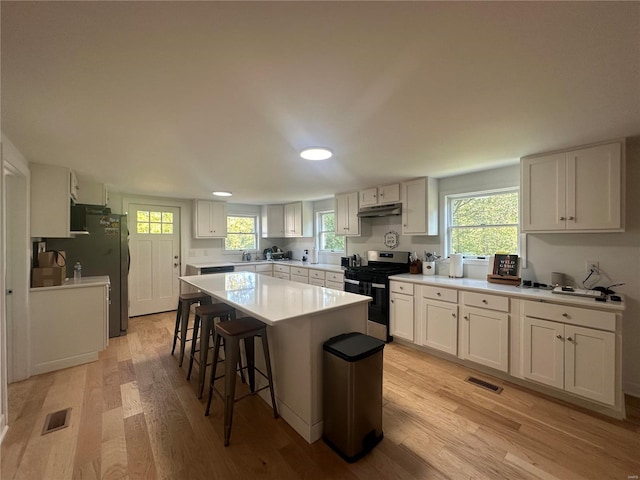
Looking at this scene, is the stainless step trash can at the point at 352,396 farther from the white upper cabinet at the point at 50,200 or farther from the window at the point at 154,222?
the window at the point at 154,222

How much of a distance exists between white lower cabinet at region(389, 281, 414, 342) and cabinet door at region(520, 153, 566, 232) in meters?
1.43

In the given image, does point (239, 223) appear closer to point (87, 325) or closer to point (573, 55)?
point (87, 325)

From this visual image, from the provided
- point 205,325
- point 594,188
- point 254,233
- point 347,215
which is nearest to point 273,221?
point 254,233

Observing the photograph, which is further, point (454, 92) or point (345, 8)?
point (454, 92)

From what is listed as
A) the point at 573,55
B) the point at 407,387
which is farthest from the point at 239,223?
the point at 573,55

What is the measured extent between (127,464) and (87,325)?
2.06 meters

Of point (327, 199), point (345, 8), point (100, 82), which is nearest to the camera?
point (345, 8)

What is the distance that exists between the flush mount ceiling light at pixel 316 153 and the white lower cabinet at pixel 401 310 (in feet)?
6.40

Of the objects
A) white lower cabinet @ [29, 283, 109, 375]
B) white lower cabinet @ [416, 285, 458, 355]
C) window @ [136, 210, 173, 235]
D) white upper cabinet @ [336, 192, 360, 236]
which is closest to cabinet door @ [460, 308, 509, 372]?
white lower cabinet @ [416, 285, 458, 355]

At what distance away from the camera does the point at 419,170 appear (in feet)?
10.4

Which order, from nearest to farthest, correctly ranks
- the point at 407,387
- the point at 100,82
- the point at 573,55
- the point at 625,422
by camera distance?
the point at 573,55, the point at 100,82, the point at 625,422, the point at 407,387

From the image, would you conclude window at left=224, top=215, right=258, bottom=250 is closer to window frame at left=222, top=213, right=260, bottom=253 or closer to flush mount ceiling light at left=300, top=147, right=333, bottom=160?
window frame at left=222, top=213, right=260, bottom=253

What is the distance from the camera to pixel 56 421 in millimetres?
2025

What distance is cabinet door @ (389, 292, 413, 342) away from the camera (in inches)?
132
